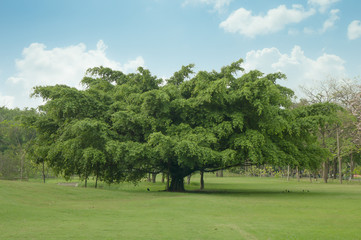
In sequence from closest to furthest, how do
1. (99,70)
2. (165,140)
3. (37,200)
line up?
(37,200) < (165,140) < (99,70)

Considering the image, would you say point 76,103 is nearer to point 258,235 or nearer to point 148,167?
point 148,167

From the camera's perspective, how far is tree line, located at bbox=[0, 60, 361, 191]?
2244 centimetres

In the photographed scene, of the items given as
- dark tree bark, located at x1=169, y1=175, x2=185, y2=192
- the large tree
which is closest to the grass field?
the large tree

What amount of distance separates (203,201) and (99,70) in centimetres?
1905

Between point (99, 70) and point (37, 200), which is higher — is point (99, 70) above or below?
above

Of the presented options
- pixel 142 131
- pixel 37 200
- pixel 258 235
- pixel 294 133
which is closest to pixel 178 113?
pixel 142 131

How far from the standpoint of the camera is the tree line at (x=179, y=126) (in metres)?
22.4

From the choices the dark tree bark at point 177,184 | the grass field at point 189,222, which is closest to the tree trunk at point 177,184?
the dark tree bark at point 177,184

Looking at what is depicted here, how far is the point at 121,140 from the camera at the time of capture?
2505cm

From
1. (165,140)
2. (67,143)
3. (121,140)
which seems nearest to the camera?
(165,140)

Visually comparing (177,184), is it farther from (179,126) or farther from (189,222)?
(189,222)

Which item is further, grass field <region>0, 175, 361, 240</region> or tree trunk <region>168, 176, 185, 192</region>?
tree trunk <region>168, 176, 185, 192</region>

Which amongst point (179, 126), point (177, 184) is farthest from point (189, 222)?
point (177, 184)

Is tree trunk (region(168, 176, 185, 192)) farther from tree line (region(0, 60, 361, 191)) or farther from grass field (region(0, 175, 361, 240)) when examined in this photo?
grass field (region(0, 175, 361, 240))
